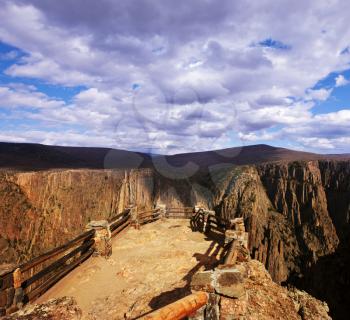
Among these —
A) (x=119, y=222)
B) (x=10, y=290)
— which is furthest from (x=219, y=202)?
(x=10, y=290)

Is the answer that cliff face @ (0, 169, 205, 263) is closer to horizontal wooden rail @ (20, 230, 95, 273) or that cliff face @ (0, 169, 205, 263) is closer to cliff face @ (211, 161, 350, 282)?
horizontal wooden rail @ (20, 230, 95, 273)

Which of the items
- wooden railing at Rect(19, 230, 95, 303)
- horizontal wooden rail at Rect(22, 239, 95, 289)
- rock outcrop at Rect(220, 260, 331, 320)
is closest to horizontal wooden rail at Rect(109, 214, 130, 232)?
wooden railing at Rect(19, 230, 95, 303)

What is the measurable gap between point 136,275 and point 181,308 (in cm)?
559

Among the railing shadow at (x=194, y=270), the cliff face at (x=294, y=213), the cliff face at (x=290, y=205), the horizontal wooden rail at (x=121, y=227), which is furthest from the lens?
the cliff face at (x=290, y=205)

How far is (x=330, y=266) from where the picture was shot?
5569cm

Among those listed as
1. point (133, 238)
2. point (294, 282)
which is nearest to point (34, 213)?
point (133, 238)

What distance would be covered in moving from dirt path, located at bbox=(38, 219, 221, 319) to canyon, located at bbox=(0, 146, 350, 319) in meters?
6.59

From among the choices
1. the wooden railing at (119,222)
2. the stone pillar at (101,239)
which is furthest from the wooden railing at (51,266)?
the wooden railing at (119,222)

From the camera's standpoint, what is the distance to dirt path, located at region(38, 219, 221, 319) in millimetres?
6926

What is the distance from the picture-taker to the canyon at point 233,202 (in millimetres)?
33188

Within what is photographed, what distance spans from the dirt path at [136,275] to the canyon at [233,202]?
6.59 meters

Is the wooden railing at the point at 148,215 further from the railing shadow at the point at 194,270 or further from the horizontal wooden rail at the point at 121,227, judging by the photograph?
the railing shadow at the point at 194,270

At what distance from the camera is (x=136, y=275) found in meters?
8.75

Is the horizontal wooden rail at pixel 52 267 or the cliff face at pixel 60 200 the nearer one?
the horizontal wooden rail at pixel 52 267
